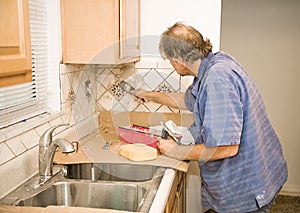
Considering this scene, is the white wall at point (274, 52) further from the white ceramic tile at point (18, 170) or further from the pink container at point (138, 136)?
the white ceramic tile at point (18, 170)

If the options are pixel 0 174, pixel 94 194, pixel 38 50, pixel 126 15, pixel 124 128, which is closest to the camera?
pixel 0 174

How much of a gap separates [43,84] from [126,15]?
1.80 feet

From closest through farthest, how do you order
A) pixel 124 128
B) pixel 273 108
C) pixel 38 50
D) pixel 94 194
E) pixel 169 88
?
pixel 94 194 < pixel 38 50 < pixel 124 128 < pixel 169 88 < pixel 273 108

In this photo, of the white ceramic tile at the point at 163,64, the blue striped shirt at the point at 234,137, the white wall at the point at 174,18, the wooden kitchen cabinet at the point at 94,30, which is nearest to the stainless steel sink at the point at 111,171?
the blue striped shirt at the point at 234,137

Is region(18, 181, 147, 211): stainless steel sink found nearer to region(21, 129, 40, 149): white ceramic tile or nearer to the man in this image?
region(21, 129, 40, 149): white ceramic tile

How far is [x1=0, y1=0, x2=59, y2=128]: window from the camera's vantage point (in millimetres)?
1541

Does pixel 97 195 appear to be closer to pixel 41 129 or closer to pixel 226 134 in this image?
pixel 41 129

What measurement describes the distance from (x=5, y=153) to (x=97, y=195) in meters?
0.41

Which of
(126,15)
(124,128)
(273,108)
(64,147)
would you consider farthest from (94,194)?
(273,108)

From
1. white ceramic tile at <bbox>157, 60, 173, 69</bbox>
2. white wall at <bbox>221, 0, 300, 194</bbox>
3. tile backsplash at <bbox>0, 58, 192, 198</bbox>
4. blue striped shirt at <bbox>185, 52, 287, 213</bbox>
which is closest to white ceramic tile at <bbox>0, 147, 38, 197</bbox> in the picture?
tile backsplash at <bbox>0, 58, 192, 198</bbox>

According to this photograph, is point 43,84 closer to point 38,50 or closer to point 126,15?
point 38,50

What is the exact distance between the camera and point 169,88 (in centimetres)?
222

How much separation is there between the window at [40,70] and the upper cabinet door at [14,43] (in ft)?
1.89

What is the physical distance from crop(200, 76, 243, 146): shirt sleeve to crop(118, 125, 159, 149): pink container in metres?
0.43
